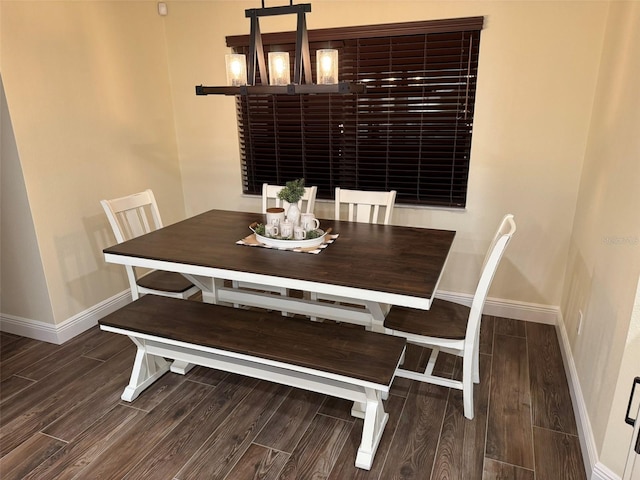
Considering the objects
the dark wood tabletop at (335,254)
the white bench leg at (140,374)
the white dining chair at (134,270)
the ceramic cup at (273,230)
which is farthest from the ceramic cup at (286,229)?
the white bench leg at (140,374)

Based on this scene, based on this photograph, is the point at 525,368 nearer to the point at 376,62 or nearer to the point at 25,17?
the point at 376,62

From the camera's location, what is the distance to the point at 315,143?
3572 mm

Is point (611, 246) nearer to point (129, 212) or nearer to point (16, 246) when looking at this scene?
point (129, 212)

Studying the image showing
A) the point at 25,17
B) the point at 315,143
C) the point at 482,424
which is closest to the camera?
the point at 482,424

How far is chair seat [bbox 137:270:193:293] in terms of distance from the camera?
8.98 ft

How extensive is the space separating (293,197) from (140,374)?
1324mm

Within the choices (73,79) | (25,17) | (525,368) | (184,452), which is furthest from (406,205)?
(25,17)

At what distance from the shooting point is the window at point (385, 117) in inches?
120

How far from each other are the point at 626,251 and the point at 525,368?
45.8 inches

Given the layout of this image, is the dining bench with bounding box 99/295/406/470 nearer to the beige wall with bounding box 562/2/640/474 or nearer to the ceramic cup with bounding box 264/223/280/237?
the ceramic cup with bounding box 264/223/280/237

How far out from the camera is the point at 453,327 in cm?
219

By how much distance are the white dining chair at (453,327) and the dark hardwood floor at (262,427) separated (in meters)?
0.20

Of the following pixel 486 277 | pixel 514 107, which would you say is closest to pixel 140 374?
pixel 486 277

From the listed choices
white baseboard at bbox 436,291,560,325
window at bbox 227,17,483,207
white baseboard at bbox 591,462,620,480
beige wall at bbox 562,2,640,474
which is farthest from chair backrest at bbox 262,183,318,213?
white baseboard at bbox 591,462,620,480
